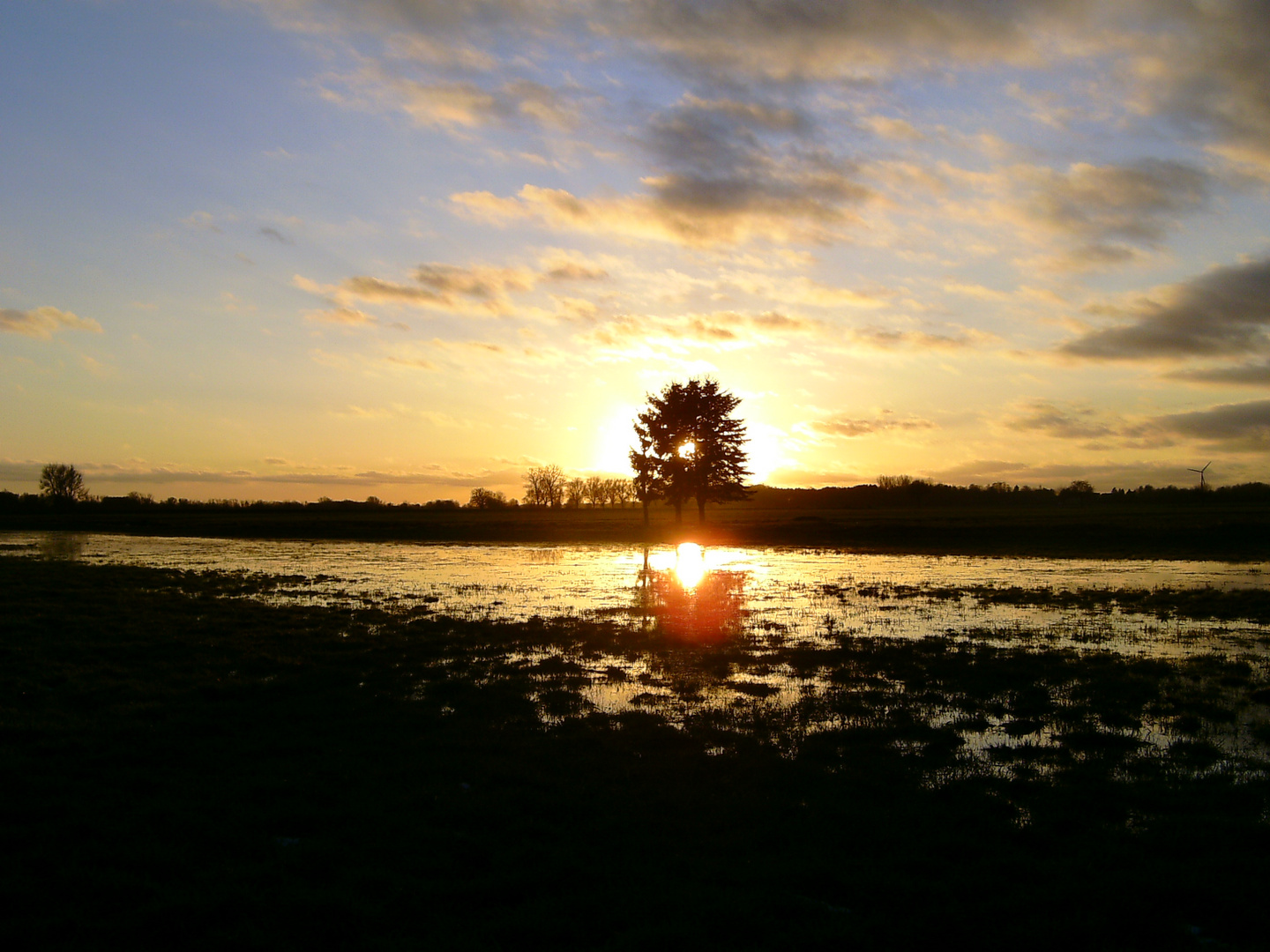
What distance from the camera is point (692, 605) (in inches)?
1026

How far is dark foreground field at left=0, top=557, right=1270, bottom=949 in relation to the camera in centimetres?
616

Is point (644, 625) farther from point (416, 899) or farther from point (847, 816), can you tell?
point (416, 899)

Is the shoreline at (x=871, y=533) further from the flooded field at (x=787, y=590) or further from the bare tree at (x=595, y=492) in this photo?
the bare tree at (x=595, y=492)

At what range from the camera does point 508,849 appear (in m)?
7.35

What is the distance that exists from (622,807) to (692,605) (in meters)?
17.8

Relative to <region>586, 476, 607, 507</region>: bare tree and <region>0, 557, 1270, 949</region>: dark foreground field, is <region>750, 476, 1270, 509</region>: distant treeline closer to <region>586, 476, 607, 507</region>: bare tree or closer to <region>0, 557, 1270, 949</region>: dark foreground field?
<region>586, 476, 607, 507</region>: bare tree

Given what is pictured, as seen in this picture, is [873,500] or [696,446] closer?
[696,446]

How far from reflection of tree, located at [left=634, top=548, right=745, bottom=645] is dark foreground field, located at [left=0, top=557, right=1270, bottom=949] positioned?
5.26 meters

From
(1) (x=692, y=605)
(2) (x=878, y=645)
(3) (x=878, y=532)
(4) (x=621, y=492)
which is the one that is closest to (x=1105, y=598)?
(2) (x=878, y=645)

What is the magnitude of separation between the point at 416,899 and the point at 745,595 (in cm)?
2321

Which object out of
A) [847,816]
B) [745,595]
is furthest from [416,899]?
[745,595]

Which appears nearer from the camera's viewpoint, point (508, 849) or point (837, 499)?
point (508, 849)

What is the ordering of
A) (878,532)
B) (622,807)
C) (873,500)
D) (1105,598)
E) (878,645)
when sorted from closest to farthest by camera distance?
1. (622,807)
2. (878,645)
3. (1105,598)
4. (878,532)
5. (873,500)

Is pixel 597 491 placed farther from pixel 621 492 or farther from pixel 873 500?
pixel 873 500
